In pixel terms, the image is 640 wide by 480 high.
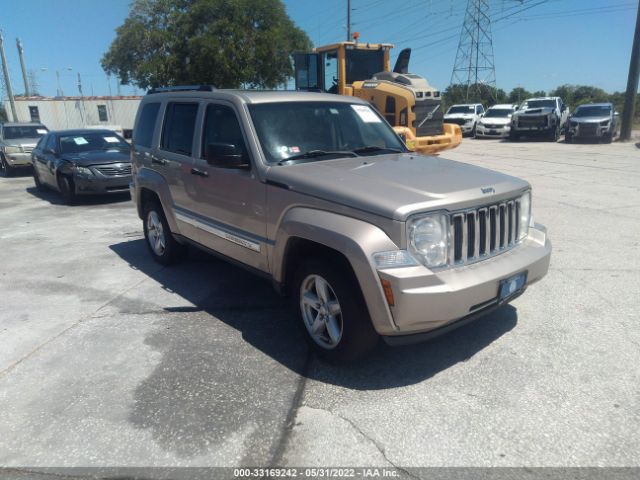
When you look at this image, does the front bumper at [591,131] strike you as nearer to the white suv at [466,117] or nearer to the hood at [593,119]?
the hood at [593,119]

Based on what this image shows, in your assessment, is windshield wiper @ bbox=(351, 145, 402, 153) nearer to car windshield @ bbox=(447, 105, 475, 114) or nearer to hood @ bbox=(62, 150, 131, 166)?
hood @ bbox=(62, 150, 131, 166)

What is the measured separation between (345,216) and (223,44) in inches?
1015

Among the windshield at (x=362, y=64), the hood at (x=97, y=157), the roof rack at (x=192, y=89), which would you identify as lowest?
the hood at (x=97, y=157)

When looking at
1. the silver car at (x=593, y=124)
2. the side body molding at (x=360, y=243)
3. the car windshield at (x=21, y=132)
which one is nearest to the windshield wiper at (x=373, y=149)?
the side body molding at (x=360, y=243)

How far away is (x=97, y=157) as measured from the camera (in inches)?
421

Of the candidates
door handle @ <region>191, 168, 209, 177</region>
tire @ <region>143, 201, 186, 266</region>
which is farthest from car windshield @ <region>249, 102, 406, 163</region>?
tire @ <region>143, 201, 186, 266</region>

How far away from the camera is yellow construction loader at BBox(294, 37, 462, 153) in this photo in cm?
1208

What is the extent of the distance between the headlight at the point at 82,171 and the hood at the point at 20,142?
326 inches

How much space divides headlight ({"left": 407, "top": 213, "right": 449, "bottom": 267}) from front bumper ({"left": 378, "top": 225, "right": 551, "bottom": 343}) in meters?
0.09

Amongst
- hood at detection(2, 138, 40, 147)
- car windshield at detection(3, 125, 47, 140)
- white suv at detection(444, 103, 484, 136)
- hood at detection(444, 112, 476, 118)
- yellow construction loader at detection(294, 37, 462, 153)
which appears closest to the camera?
yellow construction loader at detection(294, 37, 462, 153)

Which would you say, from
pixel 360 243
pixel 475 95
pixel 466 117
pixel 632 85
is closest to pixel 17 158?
pixel 360 243

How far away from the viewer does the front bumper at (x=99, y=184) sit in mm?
10344

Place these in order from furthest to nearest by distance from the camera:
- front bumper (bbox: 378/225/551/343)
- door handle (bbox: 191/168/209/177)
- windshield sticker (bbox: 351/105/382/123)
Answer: windshield sticker (bbox: 351/105/382/123) → door handle (bbox: 191/168/209/177) → front bumper (bbox: 378/225/551/343)

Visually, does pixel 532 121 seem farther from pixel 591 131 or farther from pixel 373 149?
pixel 373 149
